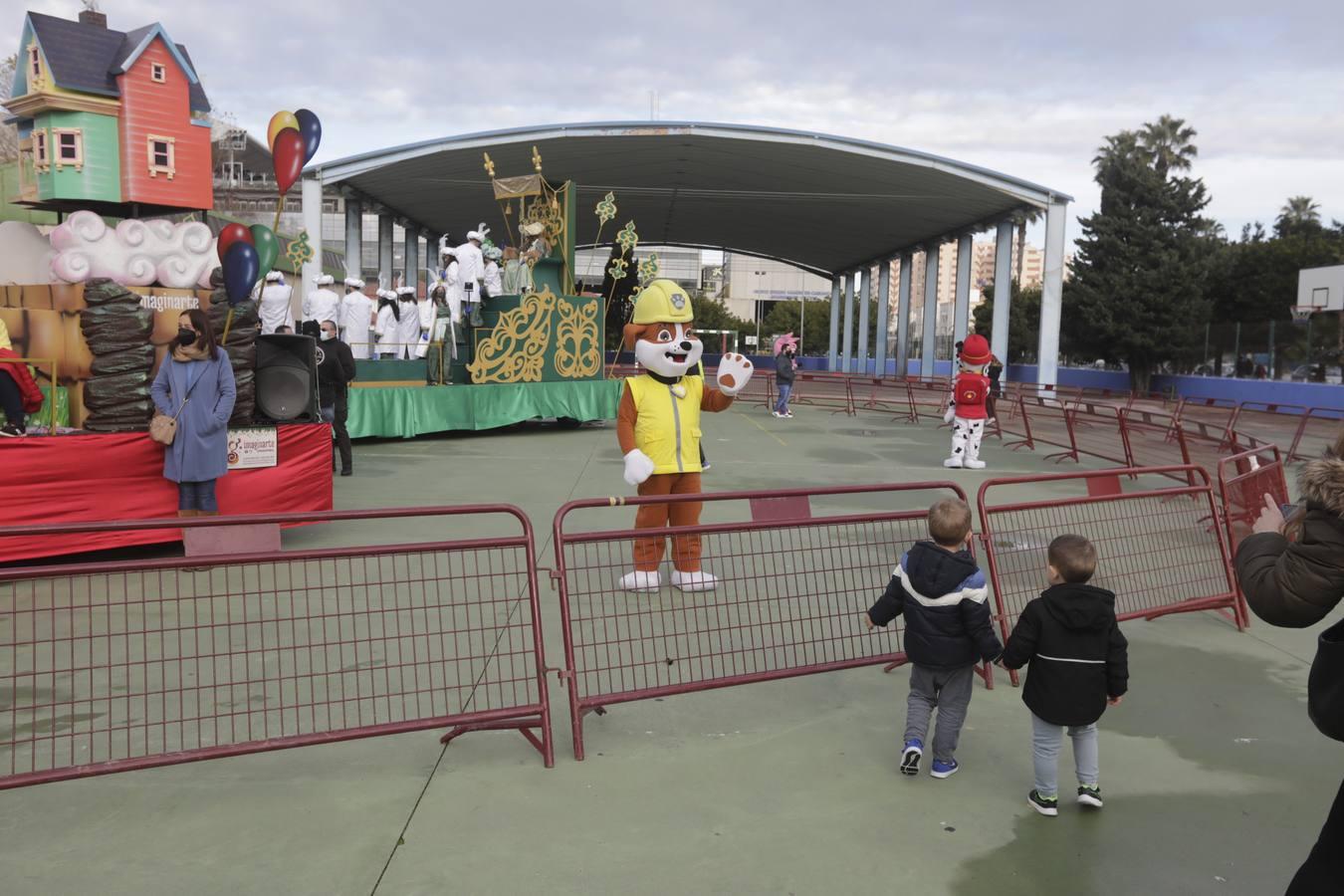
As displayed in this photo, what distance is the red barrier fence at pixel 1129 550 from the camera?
5.87 m

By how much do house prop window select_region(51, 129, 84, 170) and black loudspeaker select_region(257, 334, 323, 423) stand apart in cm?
923

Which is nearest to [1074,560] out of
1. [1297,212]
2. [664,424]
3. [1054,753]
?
[1054,753]

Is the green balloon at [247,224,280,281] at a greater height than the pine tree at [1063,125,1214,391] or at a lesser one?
lesser

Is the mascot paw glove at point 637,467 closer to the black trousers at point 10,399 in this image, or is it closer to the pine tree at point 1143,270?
the black trousers at point 10,399

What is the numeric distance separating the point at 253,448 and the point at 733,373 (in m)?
3.98

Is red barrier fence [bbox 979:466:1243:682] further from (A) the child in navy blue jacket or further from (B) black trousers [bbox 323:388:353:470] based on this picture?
(B) black trousers [bbox 323:388:353:470]

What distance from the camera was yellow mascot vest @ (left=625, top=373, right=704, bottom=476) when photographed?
6738 mm

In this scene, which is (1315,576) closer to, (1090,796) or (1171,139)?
(1090,796)

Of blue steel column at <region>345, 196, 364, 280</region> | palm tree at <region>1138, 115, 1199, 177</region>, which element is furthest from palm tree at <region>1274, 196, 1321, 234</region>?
blue steel column at <region>345, 196, 364, 280</region>

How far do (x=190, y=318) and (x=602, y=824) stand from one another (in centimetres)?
515

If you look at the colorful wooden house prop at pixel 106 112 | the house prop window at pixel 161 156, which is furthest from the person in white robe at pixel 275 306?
the colorful wooden house prop at pixel 106 112

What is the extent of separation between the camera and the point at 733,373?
712 cm

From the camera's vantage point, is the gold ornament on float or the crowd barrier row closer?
the crowd barrier row

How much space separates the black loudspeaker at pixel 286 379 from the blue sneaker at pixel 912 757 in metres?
6.14
